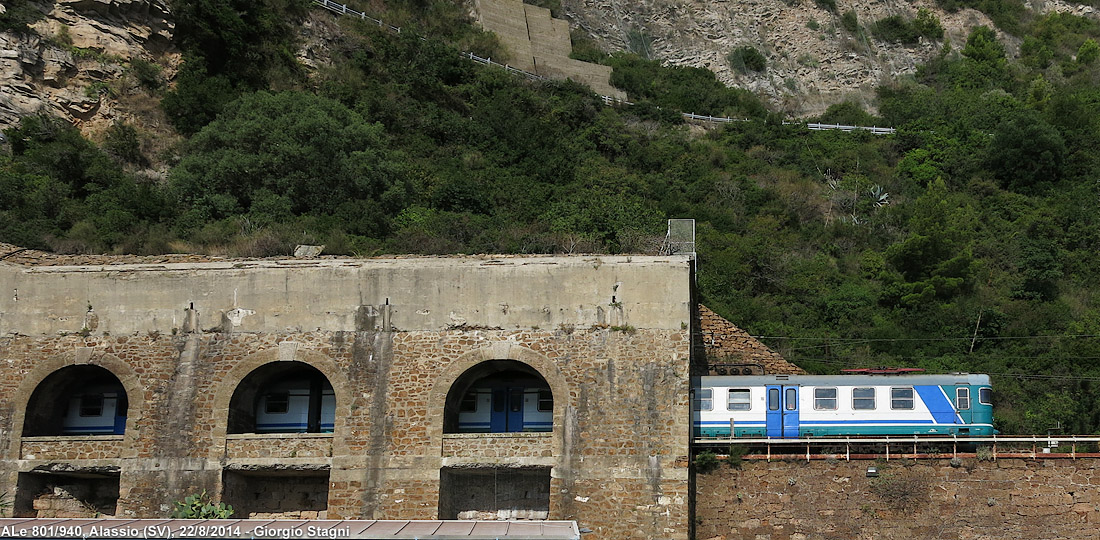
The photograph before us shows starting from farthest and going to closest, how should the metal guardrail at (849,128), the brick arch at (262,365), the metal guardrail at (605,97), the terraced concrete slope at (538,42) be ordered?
the terraced concrete slope at (538,42), the metal guardrail at (849,128), the metal guardrail at (605,97), the brick arch at (262,365)

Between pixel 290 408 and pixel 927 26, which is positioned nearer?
pixel 290 408

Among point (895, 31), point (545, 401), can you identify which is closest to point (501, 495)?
point (545, 401)

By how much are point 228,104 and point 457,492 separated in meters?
25.0

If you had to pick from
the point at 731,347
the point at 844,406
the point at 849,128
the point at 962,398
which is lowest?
the point at 844,406

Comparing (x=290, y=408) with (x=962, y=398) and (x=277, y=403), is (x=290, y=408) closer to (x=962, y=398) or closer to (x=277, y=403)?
(x=277, y=403)

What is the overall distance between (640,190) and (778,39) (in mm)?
31934

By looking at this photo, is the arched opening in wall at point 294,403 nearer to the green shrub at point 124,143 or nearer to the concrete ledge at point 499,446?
the concrete ledge at point 499,446

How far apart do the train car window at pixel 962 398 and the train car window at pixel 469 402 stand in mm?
11069

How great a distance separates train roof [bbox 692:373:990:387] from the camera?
924 inches

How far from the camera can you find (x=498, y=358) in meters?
21.5

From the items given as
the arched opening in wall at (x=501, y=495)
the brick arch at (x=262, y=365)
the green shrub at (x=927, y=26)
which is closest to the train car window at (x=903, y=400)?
the arched opening in wall at (x=501, y=495)

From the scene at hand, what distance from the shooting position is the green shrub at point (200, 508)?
65.3 feet

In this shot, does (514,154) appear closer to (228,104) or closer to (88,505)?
(228,104)

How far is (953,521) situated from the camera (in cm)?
2152
